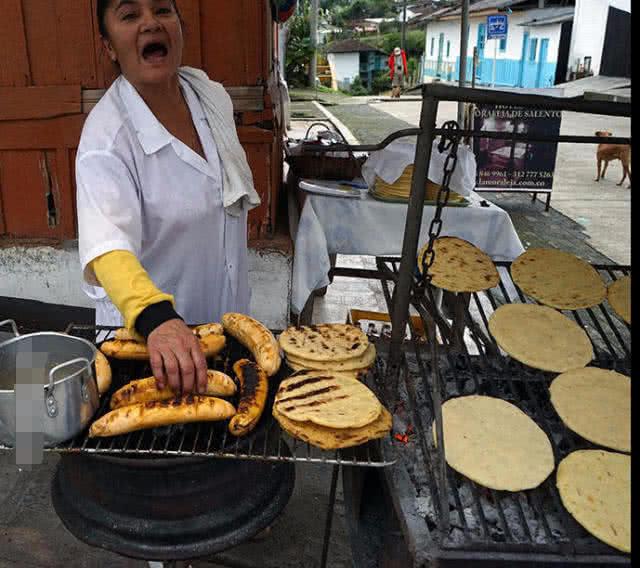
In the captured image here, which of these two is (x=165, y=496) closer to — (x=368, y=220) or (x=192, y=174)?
(x=192, y=174)

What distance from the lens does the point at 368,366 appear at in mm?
2301

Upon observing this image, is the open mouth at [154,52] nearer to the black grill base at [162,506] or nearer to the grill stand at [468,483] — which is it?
the grill stand at [468,483]

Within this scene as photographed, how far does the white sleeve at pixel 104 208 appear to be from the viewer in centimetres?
202

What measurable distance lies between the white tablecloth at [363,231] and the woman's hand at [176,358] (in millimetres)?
→ 2726

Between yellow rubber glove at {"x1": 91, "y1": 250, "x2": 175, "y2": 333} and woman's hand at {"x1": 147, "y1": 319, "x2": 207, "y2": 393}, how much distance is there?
0.11 metres

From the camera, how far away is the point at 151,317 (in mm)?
1844

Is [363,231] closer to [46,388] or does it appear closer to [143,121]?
[143,121]

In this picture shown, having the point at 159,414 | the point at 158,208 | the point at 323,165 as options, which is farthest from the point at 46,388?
the point at 323,165

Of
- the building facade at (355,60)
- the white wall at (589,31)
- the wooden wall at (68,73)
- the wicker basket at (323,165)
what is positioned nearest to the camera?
the wooden wall at (68,73)

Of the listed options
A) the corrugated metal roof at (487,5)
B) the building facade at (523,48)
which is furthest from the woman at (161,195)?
the building facade at (523,48)

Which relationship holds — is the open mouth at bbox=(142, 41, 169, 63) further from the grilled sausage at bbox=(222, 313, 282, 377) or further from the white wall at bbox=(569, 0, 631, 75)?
the white wall at bbox=(569, 0, 631, 75)

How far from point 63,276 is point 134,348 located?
8.79 feet
